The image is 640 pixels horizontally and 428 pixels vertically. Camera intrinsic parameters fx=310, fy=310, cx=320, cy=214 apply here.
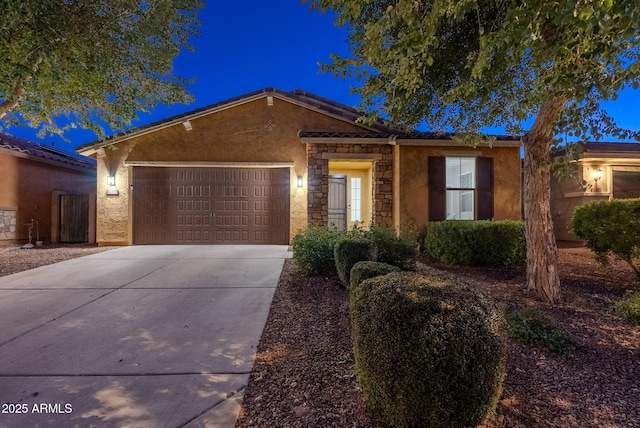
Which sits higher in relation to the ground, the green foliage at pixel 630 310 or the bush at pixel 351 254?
the bush at pixel 351 254

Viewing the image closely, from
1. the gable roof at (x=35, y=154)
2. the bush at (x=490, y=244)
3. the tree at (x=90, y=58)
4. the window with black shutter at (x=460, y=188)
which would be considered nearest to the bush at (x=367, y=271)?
the bush at (x=490, y=244)

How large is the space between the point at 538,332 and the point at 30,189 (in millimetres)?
15091

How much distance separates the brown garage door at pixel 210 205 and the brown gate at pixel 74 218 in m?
3.31

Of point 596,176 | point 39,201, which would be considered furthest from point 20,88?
point 596,176

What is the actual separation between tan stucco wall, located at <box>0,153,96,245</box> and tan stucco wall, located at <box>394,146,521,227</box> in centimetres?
1058

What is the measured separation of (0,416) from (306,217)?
314 inches

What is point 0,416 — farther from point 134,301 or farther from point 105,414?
point 134,301

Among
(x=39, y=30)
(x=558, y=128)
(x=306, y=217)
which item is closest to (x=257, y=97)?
(x=306, y=217)

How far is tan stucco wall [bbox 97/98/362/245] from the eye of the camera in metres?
9.73

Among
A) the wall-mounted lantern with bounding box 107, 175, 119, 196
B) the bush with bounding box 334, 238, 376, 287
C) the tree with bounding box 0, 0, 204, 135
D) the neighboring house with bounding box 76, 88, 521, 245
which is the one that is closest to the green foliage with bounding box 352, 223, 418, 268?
the bush with bounding box 334, 238, 376, 287

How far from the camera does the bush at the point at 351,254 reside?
4332mm

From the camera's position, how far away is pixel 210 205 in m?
9.91

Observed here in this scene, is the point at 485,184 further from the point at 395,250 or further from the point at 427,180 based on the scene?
the point at 395,250

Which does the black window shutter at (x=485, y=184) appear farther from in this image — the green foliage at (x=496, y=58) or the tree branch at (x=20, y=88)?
the tree branch at (x=20, y=88)
